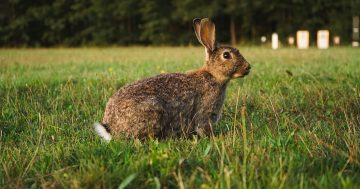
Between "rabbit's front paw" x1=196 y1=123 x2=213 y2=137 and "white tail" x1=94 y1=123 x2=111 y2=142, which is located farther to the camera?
"rabbit's front paw" x1=196 y1=123 x2=213 y2=137

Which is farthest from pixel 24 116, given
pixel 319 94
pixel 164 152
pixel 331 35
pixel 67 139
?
pixel 331 35

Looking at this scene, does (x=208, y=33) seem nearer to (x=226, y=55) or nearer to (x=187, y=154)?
(x=226, y=55)

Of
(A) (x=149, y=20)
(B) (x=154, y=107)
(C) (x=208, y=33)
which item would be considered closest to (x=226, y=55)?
(C) (x=208, y=33)

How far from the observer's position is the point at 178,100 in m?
4.79

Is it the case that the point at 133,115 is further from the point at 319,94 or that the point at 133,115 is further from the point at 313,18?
the point at 313,18

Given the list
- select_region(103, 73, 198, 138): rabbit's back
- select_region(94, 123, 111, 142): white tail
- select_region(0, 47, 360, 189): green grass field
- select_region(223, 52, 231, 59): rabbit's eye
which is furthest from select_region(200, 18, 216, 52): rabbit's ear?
select_region(94, 123, 111, 142): white tail

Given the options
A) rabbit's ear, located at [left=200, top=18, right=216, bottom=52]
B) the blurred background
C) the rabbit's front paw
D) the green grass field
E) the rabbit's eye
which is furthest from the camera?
the blurred background

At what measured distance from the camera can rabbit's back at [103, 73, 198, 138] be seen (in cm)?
435

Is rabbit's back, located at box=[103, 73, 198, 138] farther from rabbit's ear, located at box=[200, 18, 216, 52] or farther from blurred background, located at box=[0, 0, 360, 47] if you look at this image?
blurred background, located at box=[0, 0, 360, 47]

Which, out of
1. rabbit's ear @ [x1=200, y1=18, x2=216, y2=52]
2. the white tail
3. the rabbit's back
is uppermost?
rabbit's ear @ [x1=200, y1=18, x2=216, y2=52]

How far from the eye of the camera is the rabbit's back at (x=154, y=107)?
4.35 meters

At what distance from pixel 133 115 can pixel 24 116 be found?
1716 mm

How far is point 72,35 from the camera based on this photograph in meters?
44.3

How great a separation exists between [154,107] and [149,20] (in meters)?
39.1
